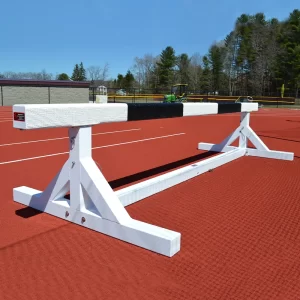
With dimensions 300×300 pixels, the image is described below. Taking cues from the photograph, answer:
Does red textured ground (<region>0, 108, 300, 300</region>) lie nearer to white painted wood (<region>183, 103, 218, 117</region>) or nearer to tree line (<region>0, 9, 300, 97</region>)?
white painted wood (<region>183, 103, 218, 117</region>)

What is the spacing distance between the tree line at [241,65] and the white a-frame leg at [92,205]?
5501cm

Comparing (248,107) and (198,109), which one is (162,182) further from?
(248,107)

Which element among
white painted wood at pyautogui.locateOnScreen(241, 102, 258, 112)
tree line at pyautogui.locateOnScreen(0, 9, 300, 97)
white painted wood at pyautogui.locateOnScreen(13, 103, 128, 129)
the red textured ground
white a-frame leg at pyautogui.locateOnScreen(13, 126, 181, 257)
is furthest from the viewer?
tree line at pyautogui.locateOnScreen(0, 9, 300, 97)

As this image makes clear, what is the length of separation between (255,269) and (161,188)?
2.08 metres

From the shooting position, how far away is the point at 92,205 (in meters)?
3.31

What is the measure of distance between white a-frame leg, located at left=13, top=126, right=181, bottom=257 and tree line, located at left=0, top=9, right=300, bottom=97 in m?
55.0

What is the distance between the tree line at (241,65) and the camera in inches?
2314

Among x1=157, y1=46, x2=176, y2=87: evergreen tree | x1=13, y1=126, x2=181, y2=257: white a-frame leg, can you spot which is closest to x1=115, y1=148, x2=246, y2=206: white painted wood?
x1=13, y1=126, x2=181, y2=257: white a-frame leg

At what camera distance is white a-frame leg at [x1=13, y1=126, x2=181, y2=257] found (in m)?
2.79

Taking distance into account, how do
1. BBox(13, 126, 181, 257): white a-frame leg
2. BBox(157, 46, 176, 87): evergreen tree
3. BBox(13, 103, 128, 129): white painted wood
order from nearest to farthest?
BBox(13, 103, 128, 129): white painted wood < BBox(13, 126, 181, 257): white a-frame leg < BBox(157, 46, 176, 87): evergreen tree

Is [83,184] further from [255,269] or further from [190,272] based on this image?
[255,269]

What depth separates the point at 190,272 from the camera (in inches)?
97.0

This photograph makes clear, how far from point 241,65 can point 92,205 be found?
2951 inches

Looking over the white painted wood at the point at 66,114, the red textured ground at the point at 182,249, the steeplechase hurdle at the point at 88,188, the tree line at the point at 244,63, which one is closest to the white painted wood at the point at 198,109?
the steeplechase hurdle at the point at 88,188
